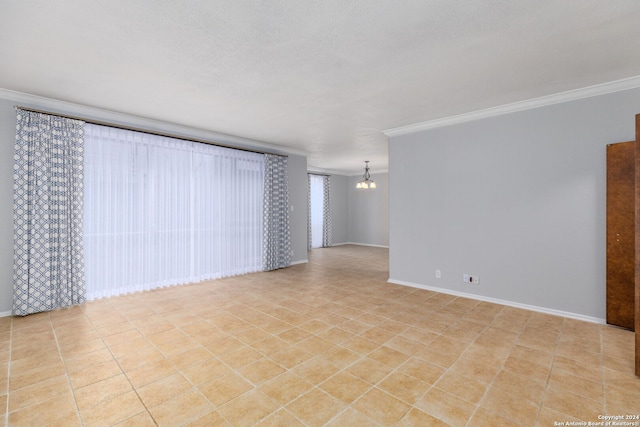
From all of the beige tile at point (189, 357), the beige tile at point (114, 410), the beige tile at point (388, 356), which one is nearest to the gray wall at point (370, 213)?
the beige tile at point (388, 356)

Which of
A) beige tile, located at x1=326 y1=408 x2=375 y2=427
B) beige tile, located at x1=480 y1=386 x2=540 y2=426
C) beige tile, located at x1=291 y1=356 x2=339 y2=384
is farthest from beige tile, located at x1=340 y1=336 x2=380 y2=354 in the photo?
beige tile, located at x1=480 y1=386 x2=540 y2=426

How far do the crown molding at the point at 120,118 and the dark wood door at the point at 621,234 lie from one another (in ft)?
18.3

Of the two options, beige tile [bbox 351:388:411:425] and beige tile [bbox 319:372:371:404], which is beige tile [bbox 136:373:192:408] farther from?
beige tile [bbox 351:388:411:425]

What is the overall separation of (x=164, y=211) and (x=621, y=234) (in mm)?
6239

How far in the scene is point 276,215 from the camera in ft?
20.9

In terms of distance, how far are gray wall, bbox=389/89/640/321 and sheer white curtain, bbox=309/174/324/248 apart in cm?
493

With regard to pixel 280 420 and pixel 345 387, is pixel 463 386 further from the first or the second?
pixel 280 420

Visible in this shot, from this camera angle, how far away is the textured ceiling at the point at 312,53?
80.4 inches

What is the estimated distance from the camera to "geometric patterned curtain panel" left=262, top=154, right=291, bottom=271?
20.4 ft

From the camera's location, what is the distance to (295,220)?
7.00 m

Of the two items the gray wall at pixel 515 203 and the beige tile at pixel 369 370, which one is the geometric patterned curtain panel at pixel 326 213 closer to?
the gray wall at pixel 515 203

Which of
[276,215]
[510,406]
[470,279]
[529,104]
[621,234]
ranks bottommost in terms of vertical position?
[510,406]

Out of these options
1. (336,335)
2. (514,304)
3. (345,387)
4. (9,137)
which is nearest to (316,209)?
(514,304)

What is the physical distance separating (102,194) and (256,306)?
9.16 feet
